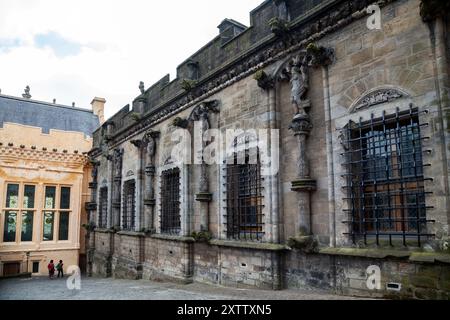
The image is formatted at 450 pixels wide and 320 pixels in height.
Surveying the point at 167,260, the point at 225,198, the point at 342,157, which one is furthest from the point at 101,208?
the point at 342,157

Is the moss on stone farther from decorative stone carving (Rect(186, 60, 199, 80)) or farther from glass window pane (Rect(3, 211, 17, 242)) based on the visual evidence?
glass window pane (Rect(3, 211, 17, 242))

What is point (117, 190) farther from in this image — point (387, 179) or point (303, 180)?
point (387, 179)

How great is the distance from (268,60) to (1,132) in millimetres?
17504

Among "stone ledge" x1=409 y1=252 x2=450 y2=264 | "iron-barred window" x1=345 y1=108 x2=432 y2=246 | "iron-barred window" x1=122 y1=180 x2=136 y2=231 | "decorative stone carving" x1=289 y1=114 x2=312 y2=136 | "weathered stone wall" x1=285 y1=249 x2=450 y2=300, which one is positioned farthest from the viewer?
"iron-barred window" x1=122 y1=180 x2=136 y2=231

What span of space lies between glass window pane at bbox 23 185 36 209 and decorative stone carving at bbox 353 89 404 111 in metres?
19.5

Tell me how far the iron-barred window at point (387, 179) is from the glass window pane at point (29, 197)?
63.1 feet

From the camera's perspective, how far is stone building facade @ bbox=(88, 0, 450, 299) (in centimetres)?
544

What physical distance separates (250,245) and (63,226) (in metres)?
16.9

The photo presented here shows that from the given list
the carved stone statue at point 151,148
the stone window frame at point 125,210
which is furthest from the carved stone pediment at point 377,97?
the stone window frame at point 125,210

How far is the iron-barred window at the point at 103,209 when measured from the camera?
1894 centimetres

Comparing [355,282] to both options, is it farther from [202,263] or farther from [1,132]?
[1,132]

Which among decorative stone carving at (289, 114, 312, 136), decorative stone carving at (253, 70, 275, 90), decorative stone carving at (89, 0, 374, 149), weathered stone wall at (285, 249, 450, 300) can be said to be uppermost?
decorative stone carving at (89, 0, 374, 149)

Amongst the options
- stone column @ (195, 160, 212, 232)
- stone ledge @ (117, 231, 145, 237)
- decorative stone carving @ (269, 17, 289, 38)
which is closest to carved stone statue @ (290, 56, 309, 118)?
decorative stone carving @ (269, 17, 289, 38)

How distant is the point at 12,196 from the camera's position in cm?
1956
